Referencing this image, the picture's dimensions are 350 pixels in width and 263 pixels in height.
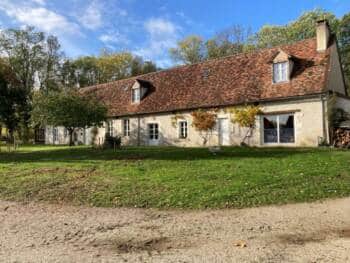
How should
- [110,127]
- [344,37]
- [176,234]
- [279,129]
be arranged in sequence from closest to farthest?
[176,234] → [279,129] → [110,127] → [344,37]

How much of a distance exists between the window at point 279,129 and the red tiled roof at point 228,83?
4.35 ft

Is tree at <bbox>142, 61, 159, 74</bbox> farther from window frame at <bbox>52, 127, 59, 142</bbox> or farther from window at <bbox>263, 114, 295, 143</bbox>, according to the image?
window at <bbox>263, 114, 295, 143</bbox>

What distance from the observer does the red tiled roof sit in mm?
20234

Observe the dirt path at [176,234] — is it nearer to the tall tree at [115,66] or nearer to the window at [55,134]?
the window at [55,134]

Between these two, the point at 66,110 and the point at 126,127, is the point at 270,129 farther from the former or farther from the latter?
the point at 66,110

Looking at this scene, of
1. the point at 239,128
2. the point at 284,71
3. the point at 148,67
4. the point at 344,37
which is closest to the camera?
the point at 284,71

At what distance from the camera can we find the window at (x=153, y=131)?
2682 centimetres

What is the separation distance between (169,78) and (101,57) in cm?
2853

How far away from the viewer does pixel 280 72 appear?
2130 centimetres

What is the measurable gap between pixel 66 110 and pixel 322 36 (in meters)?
17.4

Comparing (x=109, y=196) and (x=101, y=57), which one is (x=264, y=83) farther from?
(x=101, y=57)

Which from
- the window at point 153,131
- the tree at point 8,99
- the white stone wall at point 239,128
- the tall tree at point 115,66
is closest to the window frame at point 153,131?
the window at point 153,131

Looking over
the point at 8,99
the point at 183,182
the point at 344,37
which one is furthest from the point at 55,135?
the point at 344,37

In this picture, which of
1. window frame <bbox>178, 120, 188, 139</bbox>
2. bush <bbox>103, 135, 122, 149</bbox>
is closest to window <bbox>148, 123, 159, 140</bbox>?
window frame <bbox>178, 120, 188, 139</bbox>
